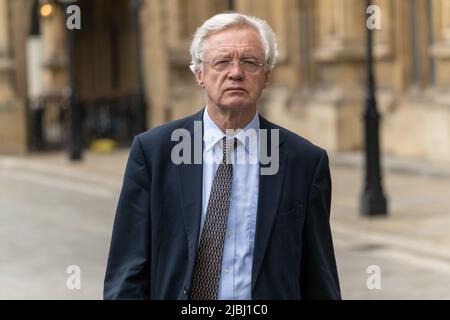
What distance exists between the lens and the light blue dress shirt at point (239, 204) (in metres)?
3.84

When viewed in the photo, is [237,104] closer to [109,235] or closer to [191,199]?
[191,199]

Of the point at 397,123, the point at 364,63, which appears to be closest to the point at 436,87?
the point at 397,123

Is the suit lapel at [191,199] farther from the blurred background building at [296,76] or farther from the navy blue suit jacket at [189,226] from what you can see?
the blurred background building at [296,76]

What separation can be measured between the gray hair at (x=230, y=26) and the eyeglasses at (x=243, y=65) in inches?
2.1

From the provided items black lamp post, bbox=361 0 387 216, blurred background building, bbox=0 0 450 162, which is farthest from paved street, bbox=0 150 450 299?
blurred background building, bbox=0 0 450 162

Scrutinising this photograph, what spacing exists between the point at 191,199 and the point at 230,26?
61 centimetres

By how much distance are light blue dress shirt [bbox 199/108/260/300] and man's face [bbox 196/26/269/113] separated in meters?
0.13

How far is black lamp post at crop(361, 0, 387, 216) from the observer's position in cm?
1497

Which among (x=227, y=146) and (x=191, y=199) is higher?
(x=227, y=146)

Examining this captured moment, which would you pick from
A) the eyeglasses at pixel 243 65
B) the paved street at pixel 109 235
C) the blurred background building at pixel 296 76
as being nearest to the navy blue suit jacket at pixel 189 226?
the eyeglasses at pixel 243 65

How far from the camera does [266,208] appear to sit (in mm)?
3877

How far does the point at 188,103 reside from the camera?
2964 centimetres

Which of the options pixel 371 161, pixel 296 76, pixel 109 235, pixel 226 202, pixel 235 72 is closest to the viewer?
pixel 235 72

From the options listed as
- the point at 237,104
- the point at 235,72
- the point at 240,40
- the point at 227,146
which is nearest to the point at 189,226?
the point at 227,146
